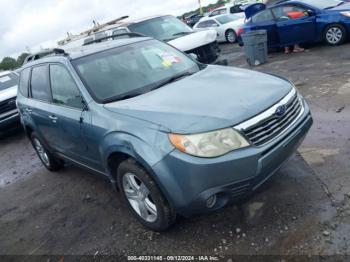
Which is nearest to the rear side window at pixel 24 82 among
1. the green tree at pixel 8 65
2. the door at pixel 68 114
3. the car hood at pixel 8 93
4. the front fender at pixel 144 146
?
the door at pixel 68 114

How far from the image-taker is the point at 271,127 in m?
2.98

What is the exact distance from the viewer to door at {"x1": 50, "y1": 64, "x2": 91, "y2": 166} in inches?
148

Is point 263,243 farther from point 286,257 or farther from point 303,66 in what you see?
point 303,66

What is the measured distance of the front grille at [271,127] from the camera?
112 inches

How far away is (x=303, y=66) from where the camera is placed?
8.75 m

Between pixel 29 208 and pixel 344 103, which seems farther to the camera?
pixel 344 103

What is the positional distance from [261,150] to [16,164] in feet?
18.0

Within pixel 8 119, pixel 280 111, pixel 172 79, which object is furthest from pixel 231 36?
pixel 280 111

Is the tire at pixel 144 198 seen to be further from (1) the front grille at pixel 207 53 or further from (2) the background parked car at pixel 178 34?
(1) the front grille at pixel 207 53

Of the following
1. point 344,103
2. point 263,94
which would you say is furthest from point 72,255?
point 344,103

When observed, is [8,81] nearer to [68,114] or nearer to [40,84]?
[40,84]

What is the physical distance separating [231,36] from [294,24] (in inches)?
245

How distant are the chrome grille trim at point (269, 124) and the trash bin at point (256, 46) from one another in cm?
687

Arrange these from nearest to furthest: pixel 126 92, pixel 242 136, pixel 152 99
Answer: pixel 242 136 → pixel 152 99 → pixel 126 92
